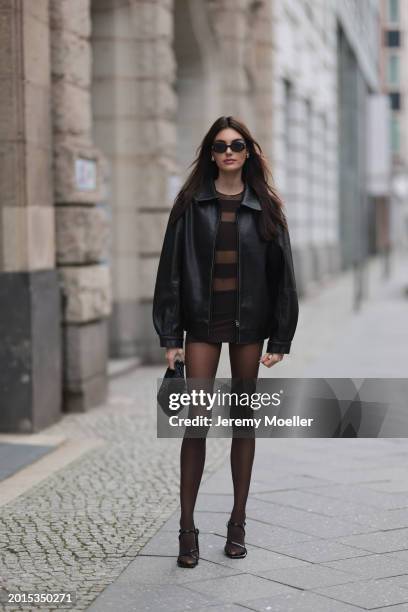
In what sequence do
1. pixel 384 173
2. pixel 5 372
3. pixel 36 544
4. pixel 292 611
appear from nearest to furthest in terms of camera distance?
pixel 292 611, pixel 36 544, pixel 5 372, pixel 384 173

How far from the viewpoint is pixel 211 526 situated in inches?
199

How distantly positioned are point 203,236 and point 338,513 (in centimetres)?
169

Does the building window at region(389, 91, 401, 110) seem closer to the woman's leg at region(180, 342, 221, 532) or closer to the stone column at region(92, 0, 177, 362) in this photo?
the stone column at region(92, 0, 177, 362)

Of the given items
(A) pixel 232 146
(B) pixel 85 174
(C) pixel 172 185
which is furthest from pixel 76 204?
(A) pixel 232 146

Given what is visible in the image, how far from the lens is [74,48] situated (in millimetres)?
8047

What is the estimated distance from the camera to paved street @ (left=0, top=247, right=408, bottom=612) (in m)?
4.15

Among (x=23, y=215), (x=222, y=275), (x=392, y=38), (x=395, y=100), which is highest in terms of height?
(x=392, y=38)

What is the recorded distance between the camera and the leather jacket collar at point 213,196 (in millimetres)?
4410

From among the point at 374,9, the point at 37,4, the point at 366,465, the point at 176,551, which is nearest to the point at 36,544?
the point at 176,551

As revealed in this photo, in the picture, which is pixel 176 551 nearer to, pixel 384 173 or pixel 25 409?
pixel 25 409

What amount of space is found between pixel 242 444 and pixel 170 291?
693 mm

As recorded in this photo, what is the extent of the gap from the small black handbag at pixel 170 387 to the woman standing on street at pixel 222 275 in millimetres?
85

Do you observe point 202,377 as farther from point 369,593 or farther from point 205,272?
point 369,593

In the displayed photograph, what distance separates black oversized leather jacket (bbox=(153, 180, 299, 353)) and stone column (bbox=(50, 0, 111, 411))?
144 inches
